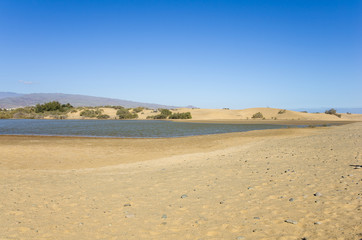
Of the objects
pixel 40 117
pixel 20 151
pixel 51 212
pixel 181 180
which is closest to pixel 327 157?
pixel 181 180

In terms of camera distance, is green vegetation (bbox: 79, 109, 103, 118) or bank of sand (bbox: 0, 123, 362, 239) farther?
green vegetation (bbox: 79, 109, 103, 118)

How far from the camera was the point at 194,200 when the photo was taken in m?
6.10

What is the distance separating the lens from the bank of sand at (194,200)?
4.50 m

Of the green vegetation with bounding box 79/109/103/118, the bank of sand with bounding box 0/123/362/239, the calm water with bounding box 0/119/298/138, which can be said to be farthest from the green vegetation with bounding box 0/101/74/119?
the bank of sand with bounding box 0/123/362/239

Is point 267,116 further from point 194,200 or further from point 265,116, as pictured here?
point 194,200

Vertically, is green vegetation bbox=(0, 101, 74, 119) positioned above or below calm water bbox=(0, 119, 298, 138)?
above

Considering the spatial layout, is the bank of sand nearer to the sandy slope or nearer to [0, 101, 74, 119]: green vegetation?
the sandy slope

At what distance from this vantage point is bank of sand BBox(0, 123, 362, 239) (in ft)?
14.8

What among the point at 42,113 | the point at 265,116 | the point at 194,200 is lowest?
the point at 194,200

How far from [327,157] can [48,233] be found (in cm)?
957

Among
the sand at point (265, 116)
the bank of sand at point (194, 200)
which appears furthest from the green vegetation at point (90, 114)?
the bank of sand at point (194, 200)

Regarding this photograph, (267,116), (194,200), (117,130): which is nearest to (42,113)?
(117,130)

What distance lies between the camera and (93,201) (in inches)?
248

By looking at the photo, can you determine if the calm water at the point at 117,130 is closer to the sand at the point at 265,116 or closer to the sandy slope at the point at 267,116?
the sand at the point at 265,116
